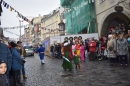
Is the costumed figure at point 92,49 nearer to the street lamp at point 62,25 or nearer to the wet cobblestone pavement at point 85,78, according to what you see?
the wet cobblestone pavement at point 85,78

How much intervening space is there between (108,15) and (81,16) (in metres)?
6.91

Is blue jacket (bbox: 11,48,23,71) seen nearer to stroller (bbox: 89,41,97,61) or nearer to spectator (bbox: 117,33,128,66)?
spectator (bbox: 117,33,128,66)

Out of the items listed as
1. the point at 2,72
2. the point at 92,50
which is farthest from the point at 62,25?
the point at 2,72

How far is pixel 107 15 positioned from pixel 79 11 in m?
7.70

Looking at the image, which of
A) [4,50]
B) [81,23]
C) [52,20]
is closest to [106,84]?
[4,50]

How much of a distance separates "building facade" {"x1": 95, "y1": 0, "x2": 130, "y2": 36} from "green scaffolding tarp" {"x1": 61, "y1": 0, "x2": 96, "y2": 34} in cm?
95

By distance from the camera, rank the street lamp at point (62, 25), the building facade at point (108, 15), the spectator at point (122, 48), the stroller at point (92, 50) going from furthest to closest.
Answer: the street lamp at point (62, 25), the building facade at point (108, 15), the stroller at point (92, 50), the spectator at point (122, 48)

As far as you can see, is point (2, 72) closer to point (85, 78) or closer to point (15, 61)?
point (15, 61)

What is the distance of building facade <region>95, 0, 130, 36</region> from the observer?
59.9 feet

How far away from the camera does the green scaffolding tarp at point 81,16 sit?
2334cm

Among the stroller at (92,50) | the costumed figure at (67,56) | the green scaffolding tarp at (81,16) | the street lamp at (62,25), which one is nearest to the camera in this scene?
the costumed figure at (67,56)

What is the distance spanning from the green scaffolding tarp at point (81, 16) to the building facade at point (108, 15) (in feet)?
3.11

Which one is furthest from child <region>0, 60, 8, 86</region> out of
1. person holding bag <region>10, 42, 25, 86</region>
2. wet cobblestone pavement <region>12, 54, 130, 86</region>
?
wet cobblestone pavement <region>12, 54, 130, 86</region>

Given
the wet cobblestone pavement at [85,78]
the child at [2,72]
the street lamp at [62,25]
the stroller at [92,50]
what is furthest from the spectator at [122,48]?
the street lamp at [62,25]
